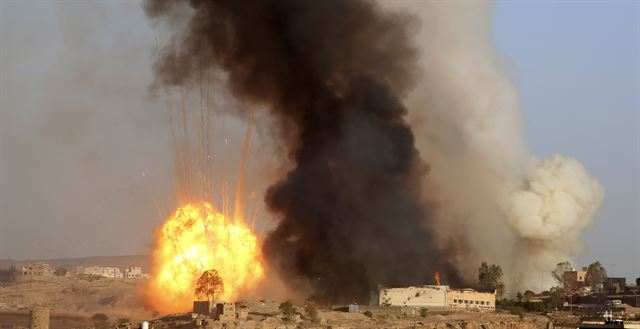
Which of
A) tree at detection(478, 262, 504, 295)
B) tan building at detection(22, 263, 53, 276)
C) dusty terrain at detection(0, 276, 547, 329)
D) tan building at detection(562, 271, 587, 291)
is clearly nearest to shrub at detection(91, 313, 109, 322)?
dusty terrain at detection(0, 276, 547, 329)

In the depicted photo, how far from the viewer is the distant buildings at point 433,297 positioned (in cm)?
11762

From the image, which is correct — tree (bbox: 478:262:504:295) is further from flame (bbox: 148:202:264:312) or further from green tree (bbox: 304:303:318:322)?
green tree (bbox: 304:303:318:322)

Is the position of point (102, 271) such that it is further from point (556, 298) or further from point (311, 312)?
point (311, 312)

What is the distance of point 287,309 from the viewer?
105 metres

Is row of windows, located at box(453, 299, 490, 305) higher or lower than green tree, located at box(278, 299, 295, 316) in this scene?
higher

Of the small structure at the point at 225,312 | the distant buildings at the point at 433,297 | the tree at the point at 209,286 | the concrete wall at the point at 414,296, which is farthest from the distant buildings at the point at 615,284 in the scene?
the small structure at the point at 225,312

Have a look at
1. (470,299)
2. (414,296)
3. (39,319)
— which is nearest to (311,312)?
(414,296)

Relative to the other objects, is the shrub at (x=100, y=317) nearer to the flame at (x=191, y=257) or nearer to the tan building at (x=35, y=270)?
the flame at (x=191, y=257)

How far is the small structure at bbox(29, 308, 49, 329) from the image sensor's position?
10375 centimetres

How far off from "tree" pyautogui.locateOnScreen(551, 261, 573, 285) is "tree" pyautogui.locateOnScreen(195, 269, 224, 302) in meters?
59.7

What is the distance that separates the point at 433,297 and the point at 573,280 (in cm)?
4532

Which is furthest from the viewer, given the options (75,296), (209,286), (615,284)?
(615,284)

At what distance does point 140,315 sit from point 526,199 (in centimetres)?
5249

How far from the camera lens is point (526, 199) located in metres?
144
